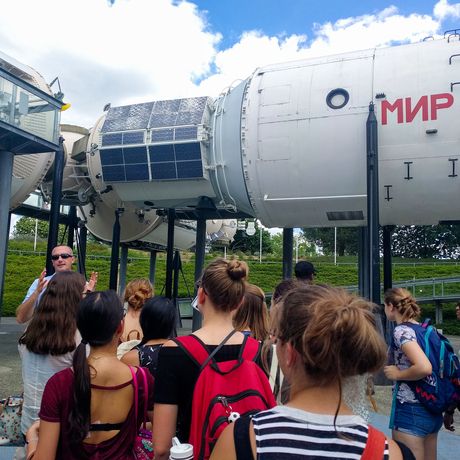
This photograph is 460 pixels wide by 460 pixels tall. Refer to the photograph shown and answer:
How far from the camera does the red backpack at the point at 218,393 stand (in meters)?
1.55

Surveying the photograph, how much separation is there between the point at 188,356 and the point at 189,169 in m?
6.23

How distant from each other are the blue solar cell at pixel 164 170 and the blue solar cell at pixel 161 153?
89 mm

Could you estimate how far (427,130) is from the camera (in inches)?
245

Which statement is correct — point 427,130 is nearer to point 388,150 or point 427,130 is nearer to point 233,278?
point 388,150

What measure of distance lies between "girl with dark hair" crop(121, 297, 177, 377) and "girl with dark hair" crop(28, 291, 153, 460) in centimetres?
25

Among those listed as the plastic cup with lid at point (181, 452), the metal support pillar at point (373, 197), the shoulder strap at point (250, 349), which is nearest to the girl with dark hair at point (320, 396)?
the plastic cup with lid at point (181, 452)

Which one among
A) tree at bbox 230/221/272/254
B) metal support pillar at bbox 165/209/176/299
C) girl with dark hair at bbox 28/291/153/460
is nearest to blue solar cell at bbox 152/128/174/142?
metal support pillar at bbox 165/209/176/299

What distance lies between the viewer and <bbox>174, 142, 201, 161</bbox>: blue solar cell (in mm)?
7562

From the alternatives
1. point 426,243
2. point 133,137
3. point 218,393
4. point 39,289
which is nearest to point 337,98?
point 133,137

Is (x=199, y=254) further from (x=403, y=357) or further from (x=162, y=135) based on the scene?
(x=403, y=357)

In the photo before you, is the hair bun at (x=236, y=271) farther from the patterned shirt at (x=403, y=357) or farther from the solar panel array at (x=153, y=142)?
Result: the solar panel array at (x=153, y=142)

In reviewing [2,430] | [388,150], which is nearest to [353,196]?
[388,150]

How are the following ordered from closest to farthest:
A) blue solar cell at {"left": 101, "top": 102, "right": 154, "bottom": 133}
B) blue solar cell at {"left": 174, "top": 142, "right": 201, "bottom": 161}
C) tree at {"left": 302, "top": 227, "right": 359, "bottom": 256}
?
blue solar cell at {"left": 174, "top": 142, "right": 201, "bottom": 161}
blue solar cell at {"left": 101, "top": 102, "right": 154, "bottom": 133}
tree at {"left": 302, "top": 227, "right": 359, "bottom": 256}

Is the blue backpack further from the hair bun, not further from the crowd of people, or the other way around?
the hair bun
